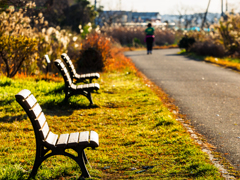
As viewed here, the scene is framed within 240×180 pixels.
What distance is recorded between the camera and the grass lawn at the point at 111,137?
13.8ft

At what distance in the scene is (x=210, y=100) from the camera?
8.50 m

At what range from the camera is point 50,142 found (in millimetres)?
3980

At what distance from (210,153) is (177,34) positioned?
1512 inches

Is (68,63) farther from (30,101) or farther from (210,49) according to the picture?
(210,49)

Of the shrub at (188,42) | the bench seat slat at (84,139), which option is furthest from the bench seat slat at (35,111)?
the shrub at (188,42)

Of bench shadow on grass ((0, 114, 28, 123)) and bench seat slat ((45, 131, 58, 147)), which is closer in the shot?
bench seat slat ((45, 131, 58, 147))

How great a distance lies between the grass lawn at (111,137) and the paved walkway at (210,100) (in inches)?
18.7

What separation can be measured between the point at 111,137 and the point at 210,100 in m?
3.70

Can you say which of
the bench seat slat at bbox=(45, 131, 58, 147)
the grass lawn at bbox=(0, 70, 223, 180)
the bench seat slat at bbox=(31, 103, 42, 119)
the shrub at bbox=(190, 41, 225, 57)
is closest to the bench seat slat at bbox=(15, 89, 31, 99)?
the bench seat slat at bbox=(31, 103, 42, 119)

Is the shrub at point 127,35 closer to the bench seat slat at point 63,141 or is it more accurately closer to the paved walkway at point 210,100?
the paved walkway at point 210,100

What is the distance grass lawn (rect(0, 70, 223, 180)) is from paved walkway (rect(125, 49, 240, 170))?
18.7 inches

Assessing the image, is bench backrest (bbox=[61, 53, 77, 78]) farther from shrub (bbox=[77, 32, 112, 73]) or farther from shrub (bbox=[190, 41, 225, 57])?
shrub (bbox=[190, 41, 225, 57])

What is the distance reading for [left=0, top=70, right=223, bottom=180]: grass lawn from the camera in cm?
422

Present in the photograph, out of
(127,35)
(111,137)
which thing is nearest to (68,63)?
(111,137)
